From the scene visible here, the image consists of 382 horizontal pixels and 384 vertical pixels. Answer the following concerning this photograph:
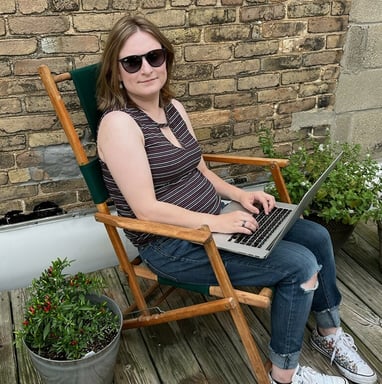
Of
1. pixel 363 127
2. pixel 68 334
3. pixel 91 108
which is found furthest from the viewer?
pixel 363 127

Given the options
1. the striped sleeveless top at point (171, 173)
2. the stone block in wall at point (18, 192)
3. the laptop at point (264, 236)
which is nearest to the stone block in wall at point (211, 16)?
the striped sleeveless top at point (171, 173)

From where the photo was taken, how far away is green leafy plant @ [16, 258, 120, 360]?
1676 millimetres

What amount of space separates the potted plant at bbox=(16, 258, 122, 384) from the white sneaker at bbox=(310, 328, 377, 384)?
853 mm

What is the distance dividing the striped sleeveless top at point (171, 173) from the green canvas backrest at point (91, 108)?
6 cm

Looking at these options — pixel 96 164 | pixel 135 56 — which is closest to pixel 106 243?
pixel 96 164

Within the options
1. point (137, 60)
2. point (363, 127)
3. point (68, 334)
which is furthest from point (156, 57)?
point (363, 127)

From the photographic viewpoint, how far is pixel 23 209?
2363 millimetres

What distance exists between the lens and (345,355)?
1.96 meters

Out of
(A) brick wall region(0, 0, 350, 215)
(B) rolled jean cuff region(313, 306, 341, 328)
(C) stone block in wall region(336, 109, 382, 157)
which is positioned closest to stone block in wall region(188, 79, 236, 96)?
(A) brick wall region(0, 0, 350, 215)

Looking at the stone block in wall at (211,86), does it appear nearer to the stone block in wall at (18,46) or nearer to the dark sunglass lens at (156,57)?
the dark sunglass lens at (156,57)

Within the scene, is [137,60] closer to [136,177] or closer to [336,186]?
[136,177]

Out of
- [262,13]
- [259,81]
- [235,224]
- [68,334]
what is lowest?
[68,334]

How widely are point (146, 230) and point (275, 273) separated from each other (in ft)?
1.55

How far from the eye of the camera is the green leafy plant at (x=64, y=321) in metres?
1.68
